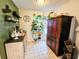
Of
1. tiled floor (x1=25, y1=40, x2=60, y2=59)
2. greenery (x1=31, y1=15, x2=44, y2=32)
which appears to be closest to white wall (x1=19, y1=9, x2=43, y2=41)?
greenery (x1=31, y1=15, x2=44, y2=32)

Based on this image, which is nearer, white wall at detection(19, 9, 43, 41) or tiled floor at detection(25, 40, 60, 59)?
tiled floor at detection(25, 40, 60, 59)

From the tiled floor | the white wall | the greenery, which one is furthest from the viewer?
the greenery

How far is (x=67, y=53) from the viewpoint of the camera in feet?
9.34

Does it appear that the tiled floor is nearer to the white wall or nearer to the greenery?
the white wall

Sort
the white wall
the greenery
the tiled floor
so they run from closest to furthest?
1. the tiled floor
2. the white wall
3. the greenery

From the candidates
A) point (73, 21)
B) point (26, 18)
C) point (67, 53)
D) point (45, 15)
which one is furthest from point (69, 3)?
point (26, 18)

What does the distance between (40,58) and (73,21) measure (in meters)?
1.94

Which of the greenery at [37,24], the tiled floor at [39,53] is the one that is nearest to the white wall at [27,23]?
the greenery at [37,24]

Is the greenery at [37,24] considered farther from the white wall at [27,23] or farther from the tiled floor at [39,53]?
the tiled floor at [39,53]

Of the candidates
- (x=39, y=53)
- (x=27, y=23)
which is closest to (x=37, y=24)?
(x=27, y=23)

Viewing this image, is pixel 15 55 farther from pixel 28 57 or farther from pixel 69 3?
pixel 69 3

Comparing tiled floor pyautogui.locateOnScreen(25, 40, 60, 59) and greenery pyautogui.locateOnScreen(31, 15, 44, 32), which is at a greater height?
greenery pyautogui.locateOnScreen(31, 15, 44, 32)

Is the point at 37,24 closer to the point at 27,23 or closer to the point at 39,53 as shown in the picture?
the point at 27,23

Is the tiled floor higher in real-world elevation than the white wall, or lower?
lower
